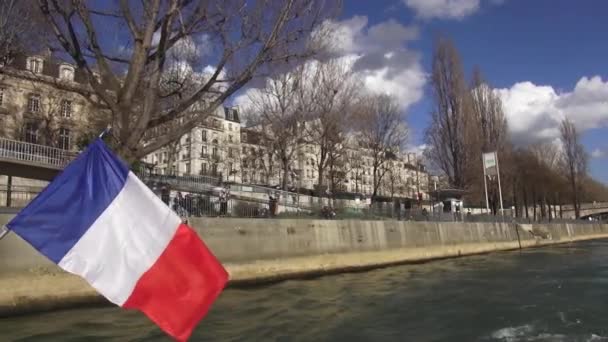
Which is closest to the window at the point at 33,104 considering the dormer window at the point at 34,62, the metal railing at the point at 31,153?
the metal railing at the point at 31,153

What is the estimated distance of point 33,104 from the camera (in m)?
43.6

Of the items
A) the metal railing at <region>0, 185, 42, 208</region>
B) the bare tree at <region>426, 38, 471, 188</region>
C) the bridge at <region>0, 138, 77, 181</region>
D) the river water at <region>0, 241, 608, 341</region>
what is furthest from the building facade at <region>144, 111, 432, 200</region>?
the river water at <region>0, 241, 608, 341</region>

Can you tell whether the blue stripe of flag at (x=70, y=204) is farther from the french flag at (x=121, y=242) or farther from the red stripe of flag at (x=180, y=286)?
the red stripe of flag at (x=180, y=286)

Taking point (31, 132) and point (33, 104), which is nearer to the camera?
point (31, 132)

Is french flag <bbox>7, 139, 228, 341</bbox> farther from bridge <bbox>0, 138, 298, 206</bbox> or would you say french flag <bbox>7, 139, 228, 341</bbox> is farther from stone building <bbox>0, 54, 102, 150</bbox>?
stone building <bbox>0, 54, 102, 150</bbox>

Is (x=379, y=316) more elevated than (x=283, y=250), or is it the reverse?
(x=283, y=250)

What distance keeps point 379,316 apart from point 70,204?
26.6 feet

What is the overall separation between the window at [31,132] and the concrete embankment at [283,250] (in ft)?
98.6

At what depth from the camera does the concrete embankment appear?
42.6 ft

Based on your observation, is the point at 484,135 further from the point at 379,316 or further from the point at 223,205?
the point at 379,316

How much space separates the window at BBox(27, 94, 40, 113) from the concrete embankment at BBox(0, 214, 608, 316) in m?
30.0

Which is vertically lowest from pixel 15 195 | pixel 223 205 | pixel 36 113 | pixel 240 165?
pixel 223 205

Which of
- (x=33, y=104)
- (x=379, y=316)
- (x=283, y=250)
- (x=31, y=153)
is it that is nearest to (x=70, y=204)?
(x=379, y=316)

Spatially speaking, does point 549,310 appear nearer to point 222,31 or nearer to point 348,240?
point 222,31
